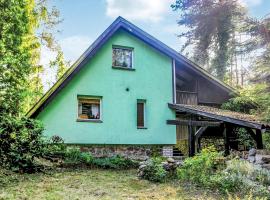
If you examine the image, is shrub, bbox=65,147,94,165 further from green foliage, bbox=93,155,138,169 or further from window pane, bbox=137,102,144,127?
window pane, bbox=137,102,144,127

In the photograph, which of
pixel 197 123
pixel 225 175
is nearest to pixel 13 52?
pixel 197 123

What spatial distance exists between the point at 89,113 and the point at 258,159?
327 inches

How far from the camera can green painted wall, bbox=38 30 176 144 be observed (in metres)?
15.7

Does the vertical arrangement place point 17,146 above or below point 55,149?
above

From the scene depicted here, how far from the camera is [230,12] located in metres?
28.6

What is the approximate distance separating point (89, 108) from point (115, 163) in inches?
151

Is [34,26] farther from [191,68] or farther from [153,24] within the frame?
[191,68]

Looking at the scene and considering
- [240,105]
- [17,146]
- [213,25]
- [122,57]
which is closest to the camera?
[17,146]

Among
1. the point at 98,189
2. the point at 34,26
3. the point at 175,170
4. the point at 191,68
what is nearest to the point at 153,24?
the point at 191,68

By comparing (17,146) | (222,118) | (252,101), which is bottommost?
(17,146)

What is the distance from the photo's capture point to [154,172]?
34.3 ft

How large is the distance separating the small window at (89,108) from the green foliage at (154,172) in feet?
20.8

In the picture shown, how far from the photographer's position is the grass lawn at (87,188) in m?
7.98

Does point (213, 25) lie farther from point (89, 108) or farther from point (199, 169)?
point (199, 169)
